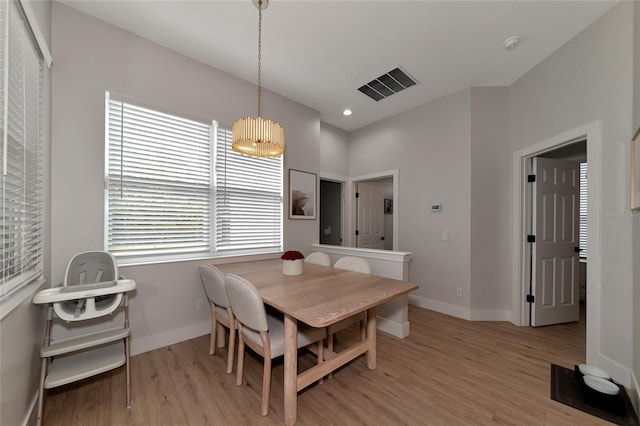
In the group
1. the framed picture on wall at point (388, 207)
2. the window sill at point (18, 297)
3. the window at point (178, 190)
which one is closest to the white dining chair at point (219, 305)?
the window at point (178, 190)

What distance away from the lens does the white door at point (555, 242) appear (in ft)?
9.71

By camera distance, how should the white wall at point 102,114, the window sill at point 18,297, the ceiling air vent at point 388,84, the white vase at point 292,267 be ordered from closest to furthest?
the window sill at point 18,297
the white wall at point 102,114
the white vase at point 292,267
the ceiling air vent at point 388,84

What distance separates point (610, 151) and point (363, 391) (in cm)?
275

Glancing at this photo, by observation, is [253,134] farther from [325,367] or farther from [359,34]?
[325,367]

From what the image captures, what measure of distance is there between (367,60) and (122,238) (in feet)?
10.0

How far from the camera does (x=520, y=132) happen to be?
2990 millimetres

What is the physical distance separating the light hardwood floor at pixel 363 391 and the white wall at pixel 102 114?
1.35ft

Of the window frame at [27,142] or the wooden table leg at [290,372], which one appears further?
the wooden table leg at [290,372]

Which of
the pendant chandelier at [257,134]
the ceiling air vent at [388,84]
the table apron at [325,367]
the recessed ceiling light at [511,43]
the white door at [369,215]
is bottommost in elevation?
the table apron at [325,367]

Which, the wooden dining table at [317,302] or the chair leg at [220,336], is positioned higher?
the wooden dining table at [317,302]

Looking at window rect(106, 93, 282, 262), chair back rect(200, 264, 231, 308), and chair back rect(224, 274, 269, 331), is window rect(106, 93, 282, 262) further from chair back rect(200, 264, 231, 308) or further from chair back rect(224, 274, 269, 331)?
chair back rect(224, 274, 269, 331)

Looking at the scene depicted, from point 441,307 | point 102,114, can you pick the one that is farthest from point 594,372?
point 102,114

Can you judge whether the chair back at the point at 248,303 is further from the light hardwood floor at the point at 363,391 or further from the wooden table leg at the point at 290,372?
the light hardwood floor at the point at 363,391

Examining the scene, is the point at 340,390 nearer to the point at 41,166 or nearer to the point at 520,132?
the point at 41,166
